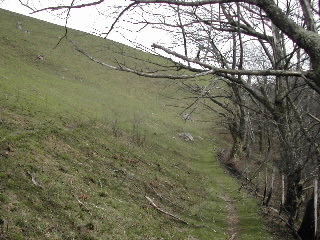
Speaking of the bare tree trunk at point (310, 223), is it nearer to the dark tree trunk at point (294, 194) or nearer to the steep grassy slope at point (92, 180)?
the dark tree trunk at point (294, 194)

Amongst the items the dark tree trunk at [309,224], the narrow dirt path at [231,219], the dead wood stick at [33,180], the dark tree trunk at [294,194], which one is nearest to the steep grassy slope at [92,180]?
the dead wood stick at [33,180]

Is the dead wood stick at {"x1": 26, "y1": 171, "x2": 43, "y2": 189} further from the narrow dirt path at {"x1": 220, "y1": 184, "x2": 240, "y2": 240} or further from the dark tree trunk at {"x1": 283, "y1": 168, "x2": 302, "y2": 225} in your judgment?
the dark tree trunk at {"x1": 283, "y1": 168, "x2": 302, "y2": 225}

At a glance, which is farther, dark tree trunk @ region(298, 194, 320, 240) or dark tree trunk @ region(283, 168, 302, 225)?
dark tree trunk @ region(283, 168, 302, 225)

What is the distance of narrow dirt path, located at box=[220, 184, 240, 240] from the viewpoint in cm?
1289

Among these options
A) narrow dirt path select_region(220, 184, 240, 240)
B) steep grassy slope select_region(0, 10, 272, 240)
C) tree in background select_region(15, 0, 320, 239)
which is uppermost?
tree in background select_region(15, 0, 320, 239)

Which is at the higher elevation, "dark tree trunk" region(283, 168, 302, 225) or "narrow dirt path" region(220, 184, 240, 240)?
"dark tree trunk" region(283, 168, 302, 225)

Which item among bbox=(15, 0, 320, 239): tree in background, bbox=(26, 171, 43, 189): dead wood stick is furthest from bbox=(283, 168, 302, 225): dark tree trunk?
bbox=(26, 171, 43, 189): dead wood stick

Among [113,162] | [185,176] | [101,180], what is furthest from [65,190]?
[185,176]

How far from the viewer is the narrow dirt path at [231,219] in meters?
12.9

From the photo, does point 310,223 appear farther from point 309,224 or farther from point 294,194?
point 294,194

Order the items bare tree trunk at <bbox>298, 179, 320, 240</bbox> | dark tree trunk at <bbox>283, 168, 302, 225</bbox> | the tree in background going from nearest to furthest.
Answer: the tree in background → bare tree trunk at <bbox>298, 179, 320, 240</bbox> → dark tree trunk at <bbox>283, 168, 302, 225</bbox>

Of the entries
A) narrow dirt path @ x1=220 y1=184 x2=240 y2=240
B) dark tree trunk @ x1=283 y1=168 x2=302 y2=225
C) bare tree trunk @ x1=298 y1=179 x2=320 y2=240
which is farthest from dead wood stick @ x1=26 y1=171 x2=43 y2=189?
dark tree trunk @ x1=283 y1=168 x2=302 y2=225

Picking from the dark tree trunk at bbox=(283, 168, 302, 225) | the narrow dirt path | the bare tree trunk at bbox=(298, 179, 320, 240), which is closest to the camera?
the bare tree trunk at bbox=(298, 179, 320, 240)

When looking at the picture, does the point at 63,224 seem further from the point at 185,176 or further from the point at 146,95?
the point at 146,95
